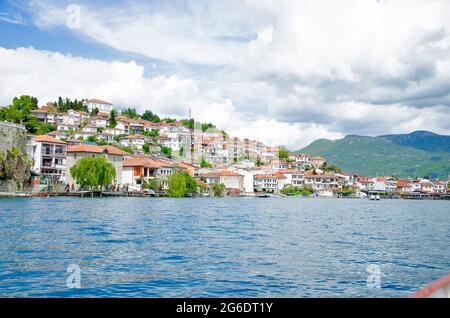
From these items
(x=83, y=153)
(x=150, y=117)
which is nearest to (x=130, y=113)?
(x=150, y=117)

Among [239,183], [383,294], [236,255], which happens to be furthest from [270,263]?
[239,183]

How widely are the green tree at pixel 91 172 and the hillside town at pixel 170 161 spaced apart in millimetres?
1871

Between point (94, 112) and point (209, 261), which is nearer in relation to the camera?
point (209, 261)

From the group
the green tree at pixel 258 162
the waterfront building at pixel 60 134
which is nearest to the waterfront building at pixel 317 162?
the green tree at pixel 258 162

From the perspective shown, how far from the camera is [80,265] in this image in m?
11.7

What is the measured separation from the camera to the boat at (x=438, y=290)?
331 cm

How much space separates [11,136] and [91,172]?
9915 millimetres

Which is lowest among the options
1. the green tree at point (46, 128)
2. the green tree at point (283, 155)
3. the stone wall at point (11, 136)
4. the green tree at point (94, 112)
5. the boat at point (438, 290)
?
the boat at point (438, 290)

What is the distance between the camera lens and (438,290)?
3375 millimetres

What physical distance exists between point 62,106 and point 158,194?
52.5m

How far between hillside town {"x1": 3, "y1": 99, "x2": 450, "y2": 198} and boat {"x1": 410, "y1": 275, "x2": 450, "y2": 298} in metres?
56.7

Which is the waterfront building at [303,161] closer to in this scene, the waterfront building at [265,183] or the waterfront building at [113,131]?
the waterfront building at [265,183]

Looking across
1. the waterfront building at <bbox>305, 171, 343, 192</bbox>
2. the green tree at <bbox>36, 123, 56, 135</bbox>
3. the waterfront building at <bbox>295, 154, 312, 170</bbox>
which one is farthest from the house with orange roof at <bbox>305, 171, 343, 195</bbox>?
the green tree at <bbox>36, 123, 56, 135</bbox>

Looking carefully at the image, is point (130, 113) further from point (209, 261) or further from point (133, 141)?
point (209, 261)
